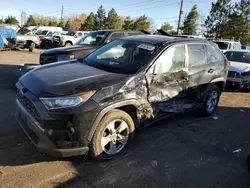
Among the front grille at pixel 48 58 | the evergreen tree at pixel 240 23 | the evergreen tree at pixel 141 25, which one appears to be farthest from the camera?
the evergreen tree at pixel 141 25

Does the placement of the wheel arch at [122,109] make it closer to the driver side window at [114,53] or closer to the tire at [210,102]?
the driver side window at [114,53]

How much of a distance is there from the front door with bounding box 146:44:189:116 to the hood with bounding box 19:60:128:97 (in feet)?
1.91

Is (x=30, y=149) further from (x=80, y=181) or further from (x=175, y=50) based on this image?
(x=175, y=50)

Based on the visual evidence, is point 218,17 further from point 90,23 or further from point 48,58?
point 48,58

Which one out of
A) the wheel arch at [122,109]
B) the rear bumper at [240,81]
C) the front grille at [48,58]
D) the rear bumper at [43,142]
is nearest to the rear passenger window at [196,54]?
the wheel arch at [122,109]

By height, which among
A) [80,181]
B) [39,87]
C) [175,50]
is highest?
[175,50]

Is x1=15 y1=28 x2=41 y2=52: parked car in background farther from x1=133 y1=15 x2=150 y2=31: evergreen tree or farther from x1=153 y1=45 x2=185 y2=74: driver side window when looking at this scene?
x1=133 y1=15 x2=150 y2=31: evergreen tree

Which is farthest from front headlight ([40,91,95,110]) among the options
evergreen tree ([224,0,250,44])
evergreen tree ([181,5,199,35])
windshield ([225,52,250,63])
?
evergreen tree ([181,5,199,35])

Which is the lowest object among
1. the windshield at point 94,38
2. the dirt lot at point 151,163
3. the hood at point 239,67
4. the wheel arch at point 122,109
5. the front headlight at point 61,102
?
the dirt lot at point 151,163

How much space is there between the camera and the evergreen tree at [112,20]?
51.2 m

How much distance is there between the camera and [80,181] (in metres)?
2.90

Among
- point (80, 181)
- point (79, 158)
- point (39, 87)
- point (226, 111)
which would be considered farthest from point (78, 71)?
point (226, 111)

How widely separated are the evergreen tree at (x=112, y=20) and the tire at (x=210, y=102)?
47739 mm

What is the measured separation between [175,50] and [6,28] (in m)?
15.4
